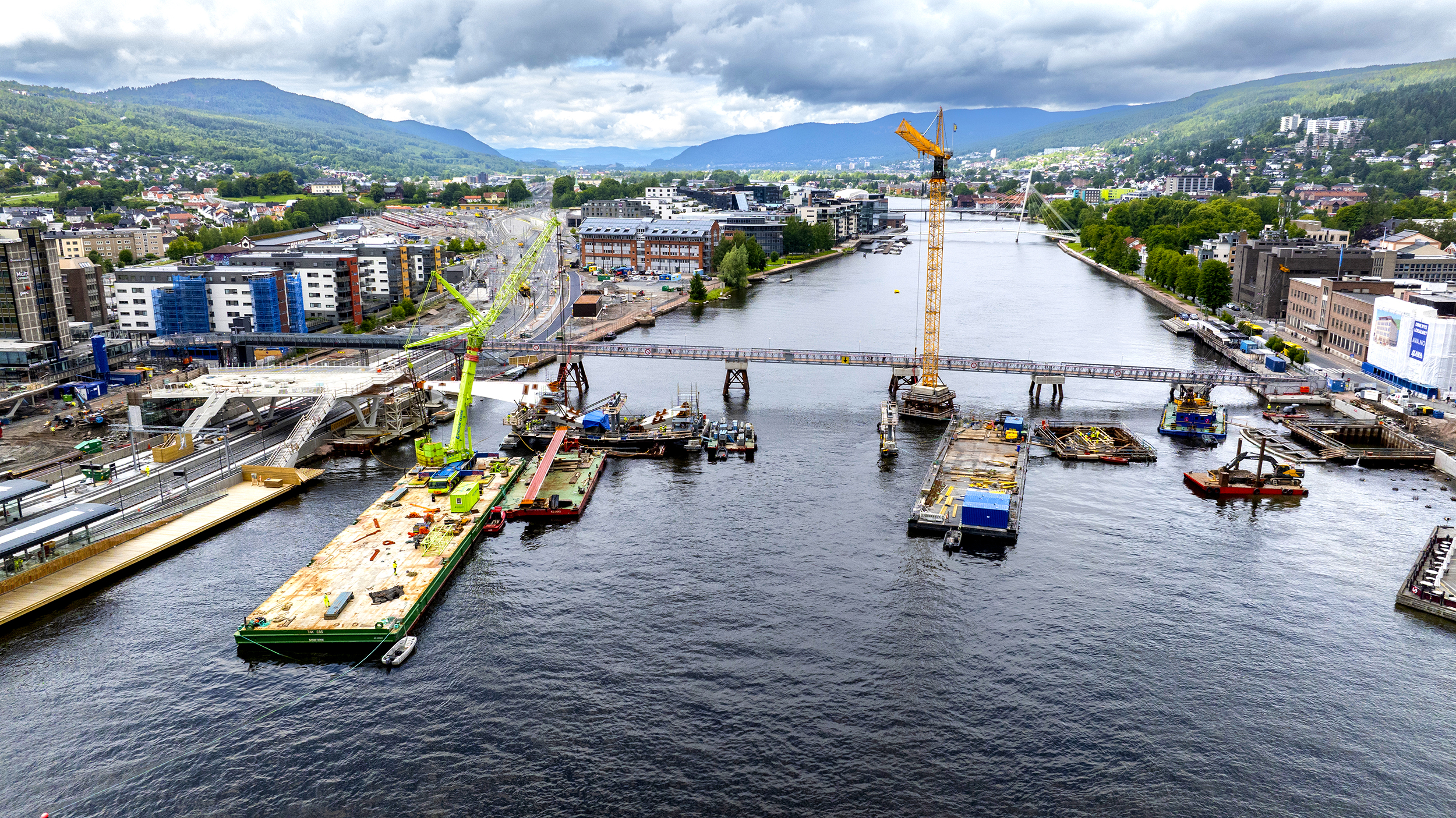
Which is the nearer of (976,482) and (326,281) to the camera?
(976,482)

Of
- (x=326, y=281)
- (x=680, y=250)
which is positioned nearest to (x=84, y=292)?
(x=326, y=281)

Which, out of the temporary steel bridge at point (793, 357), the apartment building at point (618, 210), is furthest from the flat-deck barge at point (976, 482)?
the apartment building at point (618, 210)

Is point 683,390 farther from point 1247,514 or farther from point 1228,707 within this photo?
point 1228,707

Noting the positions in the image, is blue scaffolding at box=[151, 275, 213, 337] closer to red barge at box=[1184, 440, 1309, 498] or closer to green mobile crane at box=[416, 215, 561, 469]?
green mobile crane at box=[416, 215, 561, 469]

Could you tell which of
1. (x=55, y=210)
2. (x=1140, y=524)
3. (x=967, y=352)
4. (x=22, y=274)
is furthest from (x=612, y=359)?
(x=55, y=210)

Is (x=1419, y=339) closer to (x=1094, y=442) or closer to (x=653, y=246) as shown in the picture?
(x=1094, y=442)

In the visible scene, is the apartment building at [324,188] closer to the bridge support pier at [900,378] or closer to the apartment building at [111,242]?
the apartment building at [111,242]

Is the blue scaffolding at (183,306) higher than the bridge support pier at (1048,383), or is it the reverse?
the blue scaffolding at (183,306)

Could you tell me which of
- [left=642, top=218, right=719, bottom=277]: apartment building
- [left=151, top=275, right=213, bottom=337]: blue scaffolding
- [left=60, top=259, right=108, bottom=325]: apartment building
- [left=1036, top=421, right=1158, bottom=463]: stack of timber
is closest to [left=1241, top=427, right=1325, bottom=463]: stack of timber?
[left=1036, top=421, right=1158, bottom=463]: stack of timber
